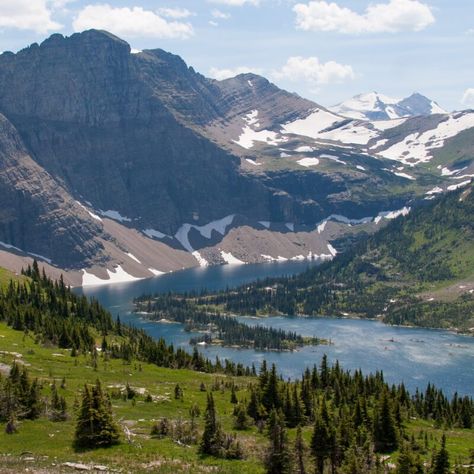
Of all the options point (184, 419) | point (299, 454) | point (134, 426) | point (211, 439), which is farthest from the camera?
point (184, 419)

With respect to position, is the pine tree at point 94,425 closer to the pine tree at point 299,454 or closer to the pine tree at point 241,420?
the pine tree at point 299,454

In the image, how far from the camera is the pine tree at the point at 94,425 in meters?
65.7

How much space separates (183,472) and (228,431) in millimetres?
19068

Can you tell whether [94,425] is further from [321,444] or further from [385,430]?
[385,430]

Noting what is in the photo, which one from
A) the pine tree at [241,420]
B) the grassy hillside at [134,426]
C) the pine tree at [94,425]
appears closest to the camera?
the grassy hillside at [134,426]

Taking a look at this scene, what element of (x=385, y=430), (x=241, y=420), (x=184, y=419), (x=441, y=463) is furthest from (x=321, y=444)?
(x=184, y=419)

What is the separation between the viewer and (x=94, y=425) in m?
66.3

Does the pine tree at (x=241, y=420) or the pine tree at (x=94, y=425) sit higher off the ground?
the pine tree at (x=94, y=425)

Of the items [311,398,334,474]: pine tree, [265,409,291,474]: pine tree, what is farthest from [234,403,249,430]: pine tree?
[265,409,291,474]: pine tree

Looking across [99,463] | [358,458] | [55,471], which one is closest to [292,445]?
[358,458]

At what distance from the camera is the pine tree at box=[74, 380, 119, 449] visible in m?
65.7

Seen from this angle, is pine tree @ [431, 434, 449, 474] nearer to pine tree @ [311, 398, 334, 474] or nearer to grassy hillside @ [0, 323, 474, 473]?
pine tree @ [311, 398, 334, 474]

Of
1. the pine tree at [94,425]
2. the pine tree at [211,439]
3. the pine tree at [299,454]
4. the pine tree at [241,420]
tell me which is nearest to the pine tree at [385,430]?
the pine tree at [241,420]

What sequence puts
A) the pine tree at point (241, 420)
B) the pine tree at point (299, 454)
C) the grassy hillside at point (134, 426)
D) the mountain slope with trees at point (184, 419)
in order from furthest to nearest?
the pine tree at point (241, 420) < the pine tree at point (299, 454) < the mountain slope with trees at point (184, 419) < the grassy hillside at point (134, 426)
